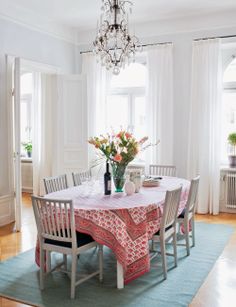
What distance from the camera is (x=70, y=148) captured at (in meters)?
6.70

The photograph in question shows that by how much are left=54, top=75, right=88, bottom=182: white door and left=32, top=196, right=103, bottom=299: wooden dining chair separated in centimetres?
338

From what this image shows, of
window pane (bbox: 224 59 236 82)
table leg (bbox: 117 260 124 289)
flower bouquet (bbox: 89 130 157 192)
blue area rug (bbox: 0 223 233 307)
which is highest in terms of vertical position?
window pane (bbox: 224 59 236 82)

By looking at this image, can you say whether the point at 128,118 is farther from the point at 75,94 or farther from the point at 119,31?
the point at 119,31

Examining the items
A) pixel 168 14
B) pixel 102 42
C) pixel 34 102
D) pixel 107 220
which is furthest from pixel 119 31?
pixel 34 102

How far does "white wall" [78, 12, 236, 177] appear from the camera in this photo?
20.2 ft

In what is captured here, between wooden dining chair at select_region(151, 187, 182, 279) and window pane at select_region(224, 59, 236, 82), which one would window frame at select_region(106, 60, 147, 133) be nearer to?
window pane at select_region(224, 59, 236, 82)

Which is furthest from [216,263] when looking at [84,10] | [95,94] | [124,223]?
[84,10]

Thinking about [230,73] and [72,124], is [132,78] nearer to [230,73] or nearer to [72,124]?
[72,124]

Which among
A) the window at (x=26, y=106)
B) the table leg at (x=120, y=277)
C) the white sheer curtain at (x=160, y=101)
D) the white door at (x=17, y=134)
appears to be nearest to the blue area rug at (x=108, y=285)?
the table leg at (x=120, y=277)

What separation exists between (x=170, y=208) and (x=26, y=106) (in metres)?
5.85

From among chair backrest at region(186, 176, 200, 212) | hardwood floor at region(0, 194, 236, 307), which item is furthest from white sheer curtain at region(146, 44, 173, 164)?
chair backrest at region(186, 176, 200, 212)

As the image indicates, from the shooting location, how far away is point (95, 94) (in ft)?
23.0

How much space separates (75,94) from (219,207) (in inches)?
124

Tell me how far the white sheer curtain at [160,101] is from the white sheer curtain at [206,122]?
380 millimetres
